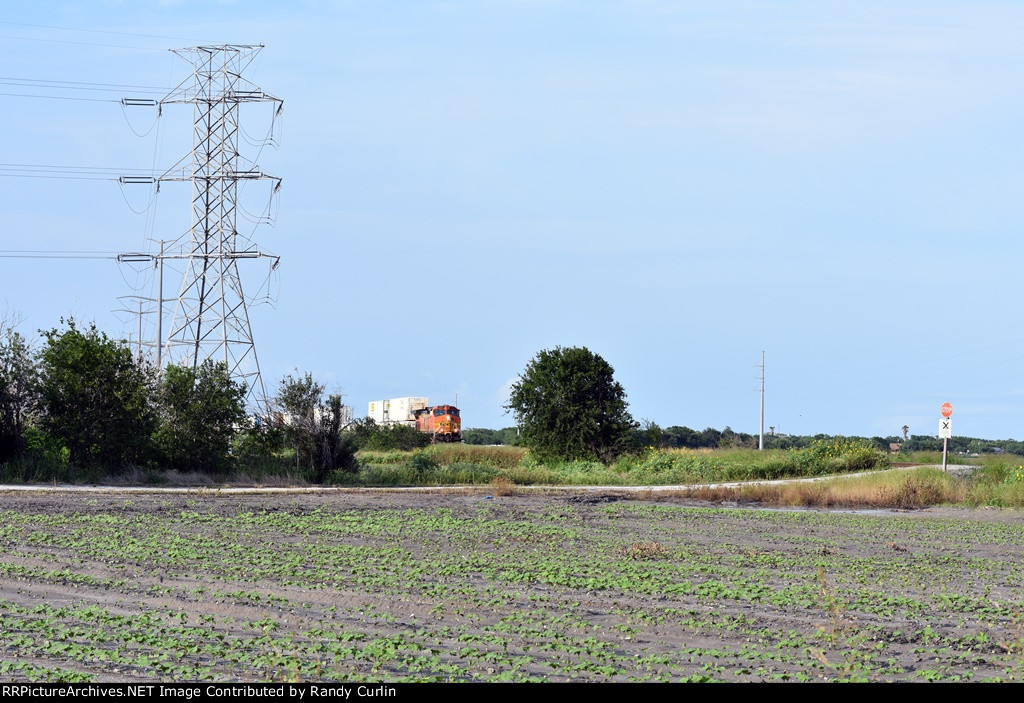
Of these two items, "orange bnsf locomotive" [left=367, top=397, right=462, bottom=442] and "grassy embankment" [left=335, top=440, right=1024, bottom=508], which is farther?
"orange bnsf locomotive" [left=367, top=397, right=462, bottom=442]

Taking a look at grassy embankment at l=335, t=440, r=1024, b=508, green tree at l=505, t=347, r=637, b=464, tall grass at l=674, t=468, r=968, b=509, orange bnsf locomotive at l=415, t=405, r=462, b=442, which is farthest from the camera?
orange bnsf locomotive at l=415, t=405, r=462, b=442

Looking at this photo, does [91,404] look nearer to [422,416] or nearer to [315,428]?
[315,428]

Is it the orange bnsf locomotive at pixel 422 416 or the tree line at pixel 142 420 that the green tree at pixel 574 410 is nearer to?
the tree line at pixel 142 420

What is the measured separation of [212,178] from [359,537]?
88.0 ft

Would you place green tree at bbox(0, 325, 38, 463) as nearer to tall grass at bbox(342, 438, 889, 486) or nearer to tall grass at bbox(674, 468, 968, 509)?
tall grass at bbox(342, 438, 889, 486)

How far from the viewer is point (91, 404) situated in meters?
36.6

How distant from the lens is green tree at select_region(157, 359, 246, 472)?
37.9 meters

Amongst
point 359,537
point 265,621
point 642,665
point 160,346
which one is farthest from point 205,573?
point 160,346

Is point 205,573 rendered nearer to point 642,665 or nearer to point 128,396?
point 642,665

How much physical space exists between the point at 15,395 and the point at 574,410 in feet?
80.4

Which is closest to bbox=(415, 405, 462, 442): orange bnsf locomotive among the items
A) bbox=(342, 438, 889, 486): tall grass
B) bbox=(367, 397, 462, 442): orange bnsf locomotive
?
bbox=(367, 397, 462, 442): orange bnsf locomotive

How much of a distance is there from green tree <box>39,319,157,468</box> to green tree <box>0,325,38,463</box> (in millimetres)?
410

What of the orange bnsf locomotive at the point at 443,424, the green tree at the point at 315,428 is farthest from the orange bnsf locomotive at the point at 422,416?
the green tree at the point at 315,428

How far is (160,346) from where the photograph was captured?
160 ft
